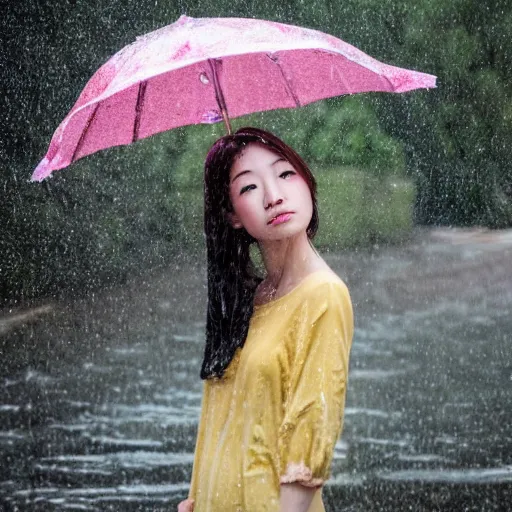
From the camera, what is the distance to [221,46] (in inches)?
73.8

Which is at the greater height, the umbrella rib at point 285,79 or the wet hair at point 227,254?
the umbrella rib at point 285,79

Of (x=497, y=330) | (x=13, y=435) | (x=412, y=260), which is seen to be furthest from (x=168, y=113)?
(x=412, y=260)

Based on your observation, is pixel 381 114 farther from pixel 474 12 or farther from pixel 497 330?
pixel 497 330

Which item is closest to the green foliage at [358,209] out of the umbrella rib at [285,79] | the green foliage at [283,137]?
the green foliage at [283,137]

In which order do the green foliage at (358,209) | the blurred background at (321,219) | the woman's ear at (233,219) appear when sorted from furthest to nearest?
the green foliage at (358,209)
the blurred background at (321,219)
the woman's ear at (233,219)

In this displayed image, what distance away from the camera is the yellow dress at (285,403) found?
1764 mm

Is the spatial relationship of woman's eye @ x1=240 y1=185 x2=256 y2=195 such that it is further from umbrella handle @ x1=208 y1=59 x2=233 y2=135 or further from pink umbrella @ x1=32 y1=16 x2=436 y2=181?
umbrella handle @ x1=208 y1=59 x2=233 y2=135

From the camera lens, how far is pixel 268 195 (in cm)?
192

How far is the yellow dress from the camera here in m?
1.76

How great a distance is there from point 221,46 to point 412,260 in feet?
27.8

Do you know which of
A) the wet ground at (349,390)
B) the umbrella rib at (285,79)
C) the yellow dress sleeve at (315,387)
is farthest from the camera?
the wet ground at (349,390)

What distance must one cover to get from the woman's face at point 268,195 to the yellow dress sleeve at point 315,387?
17cm

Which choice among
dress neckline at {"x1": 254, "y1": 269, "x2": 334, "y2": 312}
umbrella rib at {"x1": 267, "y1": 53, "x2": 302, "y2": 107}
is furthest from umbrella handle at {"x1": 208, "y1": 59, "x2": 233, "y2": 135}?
dress neckline at {"x1": 254, "y1": 269, "x2": 334, "y2": 312}

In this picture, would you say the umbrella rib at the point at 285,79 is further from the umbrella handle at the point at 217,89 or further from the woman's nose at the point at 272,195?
the woman's nose at the point at 272,195
